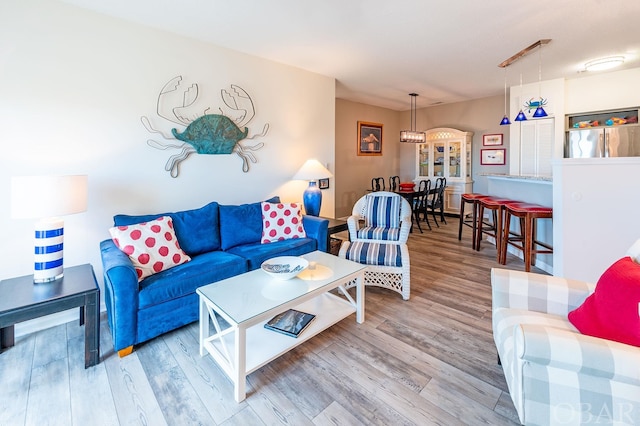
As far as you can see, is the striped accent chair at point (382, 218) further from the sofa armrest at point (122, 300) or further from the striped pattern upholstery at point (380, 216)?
the sofa armrest at point (122, 300)

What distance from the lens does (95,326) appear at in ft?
6.09

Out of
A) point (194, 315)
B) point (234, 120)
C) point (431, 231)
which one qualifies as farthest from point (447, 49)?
point (194, 315)

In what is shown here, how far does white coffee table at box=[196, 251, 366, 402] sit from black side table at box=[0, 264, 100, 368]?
64cm

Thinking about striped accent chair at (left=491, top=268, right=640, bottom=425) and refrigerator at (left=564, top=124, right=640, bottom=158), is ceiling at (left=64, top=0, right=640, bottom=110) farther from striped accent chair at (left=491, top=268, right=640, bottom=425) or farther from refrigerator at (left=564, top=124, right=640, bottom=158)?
striped accent chair at (left=491, top=268, right=640, bottom=425)

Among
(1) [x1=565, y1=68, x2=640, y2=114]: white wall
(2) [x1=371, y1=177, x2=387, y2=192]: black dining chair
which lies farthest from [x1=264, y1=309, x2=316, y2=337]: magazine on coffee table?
(1) [x1=565, y1=68, x2=640, y2=114]: white wall

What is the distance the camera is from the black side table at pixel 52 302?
65.7 inches

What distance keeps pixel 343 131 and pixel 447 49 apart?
287cm

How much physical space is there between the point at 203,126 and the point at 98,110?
2.88ft

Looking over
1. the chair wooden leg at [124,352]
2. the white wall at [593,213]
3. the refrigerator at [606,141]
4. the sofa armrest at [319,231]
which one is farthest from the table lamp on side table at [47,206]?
the refrigerator at [606,141]

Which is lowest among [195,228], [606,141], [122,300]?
[122,300]

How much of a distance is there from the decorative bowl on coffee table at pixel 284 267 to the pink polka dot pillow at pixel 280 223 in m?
0.84

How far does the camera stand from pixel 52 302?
1.74m

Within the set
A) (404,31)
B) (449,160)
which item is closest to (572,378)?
(404,31)

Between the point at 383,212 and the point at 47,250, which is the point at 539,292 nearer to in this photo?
the point at 383,212
